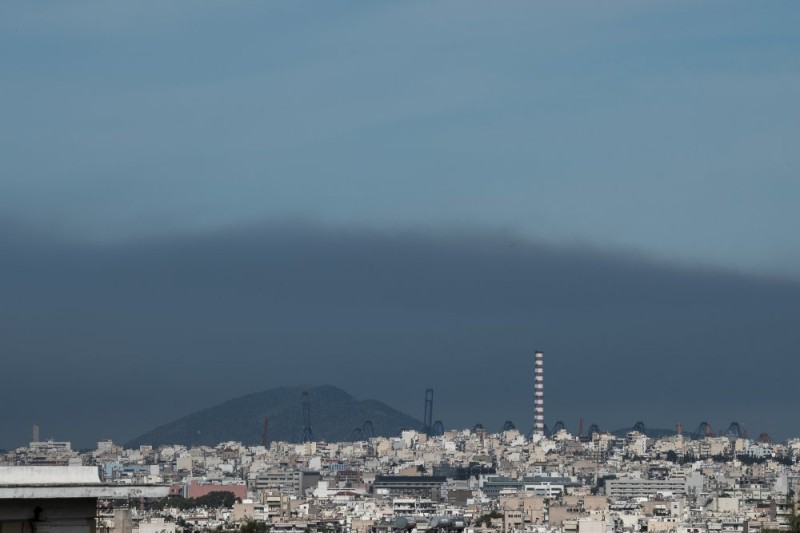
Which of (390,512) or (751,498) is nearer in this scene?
(390,512)

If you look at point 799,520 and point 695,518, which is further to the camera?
point 695,518

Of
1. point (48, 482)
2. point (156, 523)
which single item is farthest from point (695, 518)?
point (48, 482)

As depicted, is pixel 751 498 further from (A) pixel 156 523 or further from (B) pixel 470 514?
(A) pixel 156 523

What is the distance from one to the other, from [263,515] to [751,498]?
208 ft

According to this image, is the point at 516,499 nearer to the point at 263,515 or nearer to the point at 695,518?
the point at 695,518

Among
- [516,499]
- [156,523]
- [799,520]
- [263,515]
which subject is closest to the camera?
[799,520]

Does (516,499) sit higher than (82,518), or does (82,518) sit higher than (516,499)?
(516,499)

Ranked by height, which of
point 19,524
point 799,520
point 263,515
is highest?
point 263,515

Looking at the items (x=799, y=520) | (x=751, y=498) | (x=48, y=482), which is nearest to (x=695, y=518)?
(x=751, y=498)

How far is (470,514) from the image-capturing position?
156m

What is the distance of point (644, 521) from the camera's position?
477 feet

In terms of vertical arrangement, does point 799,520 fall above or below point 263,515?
below

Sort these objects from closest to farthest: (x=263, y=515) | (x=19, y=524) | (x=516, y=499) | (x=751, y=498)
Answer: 1. (x=19, y=524)
2. (x=263, y=515)
3. (x=516, y=499)
4. (x=751, y=498)

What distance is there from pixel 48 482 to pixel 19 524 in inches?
12.7
